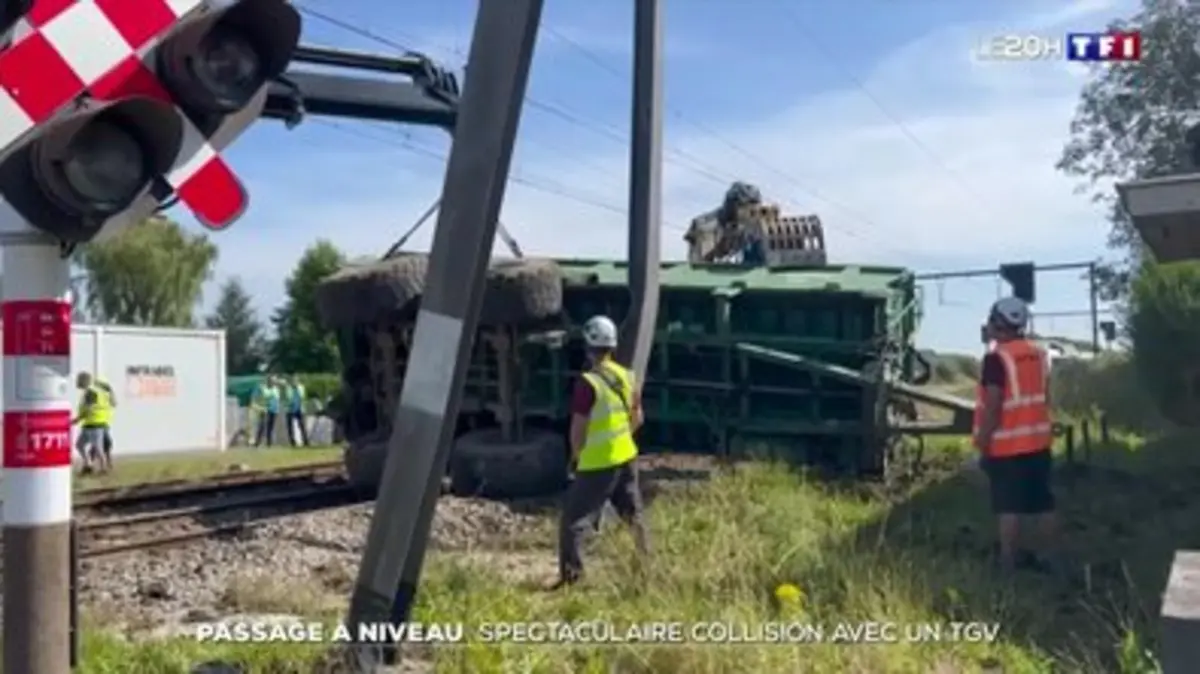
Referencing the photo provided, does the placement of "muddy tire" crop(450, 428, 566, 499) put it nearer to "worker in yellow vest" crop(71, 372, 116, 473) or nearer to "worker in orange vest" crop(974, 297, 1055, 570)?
"worker in orange vest" crop(974, 297, 1055, 570)

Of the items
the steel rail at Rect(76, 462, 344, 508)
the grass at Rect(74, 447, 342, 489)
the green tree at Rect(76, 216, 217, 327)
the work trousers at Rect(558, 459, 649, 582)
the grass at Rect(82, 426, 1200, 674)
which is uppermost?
the green tree at Rect(76, 216, 217, 327)

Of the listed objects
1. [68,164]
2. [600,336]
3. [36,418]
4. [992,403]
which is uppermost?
[68,164]

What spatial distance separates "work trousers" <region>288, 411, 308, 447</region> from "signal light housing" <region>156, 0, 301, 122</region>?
2891 centimetres

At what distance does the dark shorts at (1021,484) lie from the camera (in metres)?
8.30

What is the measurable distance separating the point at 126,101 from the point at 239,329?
77.6 metres

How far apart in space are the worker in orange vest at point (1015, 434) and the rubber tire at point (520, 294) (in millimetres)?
4594

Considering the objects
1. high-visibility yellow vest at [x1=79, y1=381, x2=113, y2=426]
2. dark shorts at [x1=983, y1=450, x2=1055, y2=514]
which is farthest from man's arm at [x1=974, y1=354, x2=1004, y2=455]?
high-visibility yellow vest at [x1=79, y1=381, x2=113, y2=426]

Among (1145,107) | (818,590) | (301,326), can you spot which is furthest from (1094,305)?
(301,326)

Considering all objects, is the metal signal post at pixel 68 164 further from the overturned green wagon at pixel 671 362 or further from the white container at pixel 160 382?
the white container at pixel 160 382

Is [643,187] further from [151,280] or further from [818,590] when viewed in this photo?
[151,280]

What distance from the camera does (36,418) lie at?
3.50m

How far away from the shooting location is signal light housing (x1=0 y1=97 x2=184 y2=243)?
3248 mm

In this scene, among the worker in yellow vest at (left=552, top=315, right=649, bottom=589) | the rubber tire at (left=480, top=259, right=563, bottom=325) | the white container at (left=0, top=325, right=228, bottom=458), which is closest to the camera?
the worker in yellow vest at (left=552, top=315, right=649, bottom=589)

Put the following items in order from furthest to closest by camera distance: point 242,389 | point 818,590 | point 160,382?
point 242,389, point 160,382, point 818,590
